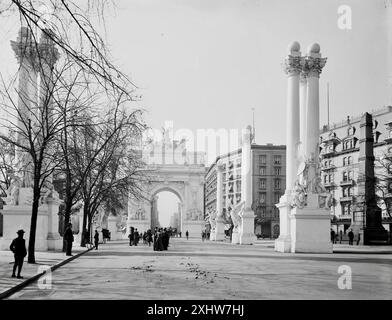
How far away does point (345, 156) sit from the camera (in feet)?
276

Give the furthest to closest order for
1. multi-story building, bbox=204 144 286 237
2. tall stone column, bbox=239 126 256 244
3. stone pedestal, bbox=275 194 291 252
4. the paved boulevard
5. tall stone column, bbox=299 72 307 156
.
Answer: multi-story building, bbox=204 144 286 237 < tall stone column, bbox=239 126 256 244 < tall stone column, bbox=299 72 307 156 < stone pedestal, bbox=275 194 291 252 < the paved boulevard

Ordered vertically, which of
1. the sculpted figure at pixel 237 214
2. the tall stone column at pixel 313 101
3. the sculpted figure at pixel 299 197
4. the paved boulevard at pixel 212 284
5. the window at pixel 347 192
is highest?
A: the tall stone column at pixel 313 101

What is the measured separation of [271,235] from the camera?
343ft

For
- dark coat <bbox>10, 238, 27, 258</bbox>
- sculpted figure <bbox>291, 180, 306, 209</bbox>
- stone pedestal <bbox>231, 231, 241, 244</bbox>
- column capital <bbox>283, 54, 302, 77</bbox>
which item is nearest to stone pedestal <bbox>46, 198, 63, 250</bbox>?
sculpted figure <bbox>291, 180, 306, 209</bbox>

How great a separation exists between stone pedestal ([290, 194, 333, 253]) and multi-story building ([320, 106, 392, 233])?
151ft

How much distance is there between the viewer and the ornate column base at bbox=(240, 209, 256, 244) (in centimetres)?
4967

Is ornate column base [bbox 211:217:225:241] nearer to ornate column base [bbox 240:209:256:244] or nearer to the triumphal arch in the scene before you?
ornate column base [bbox 240:209:256:244]

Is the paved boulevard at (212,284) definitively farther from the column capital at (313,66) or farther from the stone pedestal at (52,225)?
the column capital at (313,66)

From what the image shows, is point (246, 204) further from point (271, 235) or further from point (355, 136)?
point (271, 235)

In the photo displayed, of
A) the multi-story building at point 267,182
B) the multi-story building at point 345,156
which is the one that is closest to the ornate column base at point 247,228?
the multi-story building at point 345,156

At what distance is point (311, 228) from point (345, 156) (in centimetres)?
5593

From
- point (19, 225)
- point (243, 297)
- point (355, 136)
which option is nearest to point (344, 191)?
point (355, 136)

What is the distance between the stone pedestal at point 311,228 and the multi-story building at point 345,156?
151 feet

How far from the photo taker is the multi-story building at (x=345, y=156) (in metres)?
75.6
